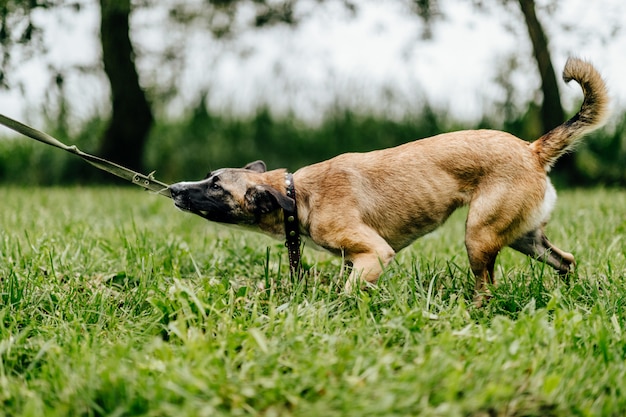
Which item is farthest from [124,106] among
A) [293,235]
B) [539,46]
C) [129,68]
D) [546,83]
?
[293,235]

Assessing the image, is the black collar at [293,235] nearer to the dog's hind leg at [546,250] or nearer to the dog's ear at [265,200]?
the dog's ear at [265,200]

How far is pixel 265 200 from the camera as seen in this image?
167 inches

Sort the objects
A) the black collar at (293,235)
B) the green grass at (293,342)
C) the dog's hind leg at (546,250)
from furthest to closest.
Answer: the dog's hind leg at (546,250) → the black collar at (293,235) → the green grass at (293,342)

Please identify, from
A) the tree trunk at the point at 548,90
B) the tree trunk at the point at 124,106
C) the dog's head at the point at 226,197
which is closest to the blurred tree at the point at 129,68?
the tree trunk at the point at 124,106

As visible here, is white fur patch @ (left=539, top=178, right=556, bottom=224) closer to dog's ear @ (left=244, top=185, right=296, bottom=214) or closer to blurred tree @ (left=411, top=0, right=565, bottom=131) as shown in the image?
dog's ear @ (left=244, top=185, right=296, bottom=214)

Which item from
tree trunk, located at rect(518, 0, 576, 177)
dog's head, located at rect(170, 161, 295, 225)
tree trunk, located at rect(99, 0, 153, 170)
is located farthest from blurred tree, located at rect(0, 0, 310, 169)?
dog's head, located at rect(170, 161, 295, 225)

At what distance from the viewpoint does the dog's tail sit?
4.13 m

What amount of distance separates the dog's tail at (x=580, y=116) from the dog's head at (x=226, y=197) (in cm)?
165

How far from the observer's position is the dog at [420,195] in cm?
399

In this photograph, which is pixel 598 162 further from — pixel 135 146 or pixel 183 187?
pixel 183 187

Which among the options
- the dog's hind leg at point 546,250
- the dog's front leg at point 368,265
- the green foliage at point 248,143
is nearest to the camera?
the dog's front leg at point 368,265

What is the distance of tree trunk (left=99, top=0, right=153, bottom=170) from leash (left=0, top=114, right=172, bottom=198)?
23.2 feet

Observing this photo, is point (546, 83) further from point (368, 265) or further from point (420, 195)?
point (368, 265)

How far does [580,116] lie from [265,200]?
203 centimetres
